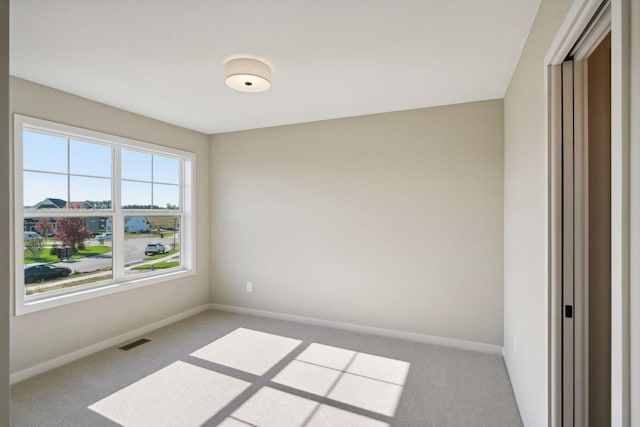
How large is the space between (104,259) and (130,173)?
1.02 metres

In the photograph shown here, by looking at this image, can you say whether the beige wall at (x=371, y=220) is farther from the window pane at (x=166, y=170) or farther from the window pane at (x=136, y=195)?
the window pane at (x=136, y=195)

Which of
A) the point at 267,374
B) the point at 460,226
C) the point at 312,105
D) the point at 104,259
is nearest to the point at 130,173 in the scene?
the point at 104,259

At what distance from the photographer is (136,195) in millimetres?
3926

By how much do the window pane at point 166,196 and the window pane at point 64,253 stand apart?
0.68 m

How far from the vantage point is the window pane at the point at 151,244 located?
3.88 meters

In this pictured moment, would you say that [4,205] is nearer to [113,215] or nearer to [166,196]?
[113,215]

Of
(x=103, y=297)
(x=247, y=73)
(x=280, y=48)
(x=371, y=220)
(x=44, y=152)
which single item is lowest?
(x=103, y=297)

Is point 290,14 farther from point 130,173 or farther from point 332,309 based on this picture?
point 332,309

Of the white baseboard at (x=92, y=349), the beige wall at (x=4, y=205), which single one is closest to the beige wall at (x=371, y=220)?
the white baseboard at (x=92, y=349)

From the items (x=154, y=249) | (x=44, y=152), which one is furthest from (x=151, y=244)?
(x=44, y=152)

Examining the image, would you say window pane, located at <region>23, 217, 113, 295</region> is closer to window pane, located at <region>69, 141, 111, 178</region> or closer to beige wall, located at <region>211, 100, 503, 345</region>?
window pane, located at <region>69, 141, 111, 178</region>

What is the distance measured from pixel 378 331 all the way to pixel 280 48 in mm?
3106

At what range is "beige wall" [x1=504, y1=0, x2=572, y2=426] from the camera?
5.65 feet

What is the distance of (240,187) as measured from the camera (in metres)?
4.66
